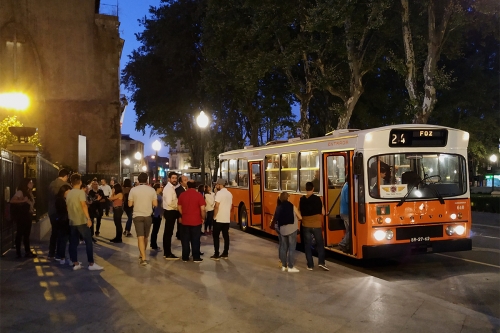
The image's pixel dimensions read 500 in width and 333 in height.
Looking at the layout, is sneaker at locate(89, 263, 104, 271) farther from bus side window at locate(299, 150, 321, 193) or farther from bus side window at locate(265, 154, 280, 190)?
bus side window at locate(265, 154, 280, 190)

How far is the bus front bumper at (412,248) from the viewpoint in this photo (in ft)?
34.9

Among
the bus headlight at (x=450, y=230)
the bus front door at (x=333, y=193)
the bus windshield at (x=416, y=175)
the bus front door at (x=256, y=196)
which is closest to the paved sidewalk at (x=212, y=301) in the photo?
the bus front door at (x=333, y=193)

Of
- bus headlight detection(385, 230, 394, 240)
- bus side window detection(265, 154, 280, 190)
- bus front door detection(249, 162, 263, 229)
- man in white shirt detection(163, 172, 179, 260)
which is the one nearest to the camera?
bus headlight detection(385, 230, 394, 240)

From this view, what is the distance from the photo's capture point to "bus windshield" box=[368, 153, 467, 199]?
35.6 ft

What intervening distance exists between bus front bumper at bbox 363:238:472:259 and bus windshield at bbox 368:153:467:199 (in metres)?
1.02

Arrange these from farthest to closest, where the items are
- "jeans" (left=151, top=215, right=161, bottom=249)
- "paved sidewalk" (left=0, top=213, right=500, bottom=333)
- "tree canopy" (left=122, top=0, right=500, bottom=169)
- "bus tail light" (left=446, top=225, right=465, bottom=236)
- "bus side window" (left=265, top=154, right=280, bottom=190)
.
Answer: "tree canopy" (left=122, top=0, right=500, bottom=169) → "bus side window" (left=265, top=154, right=280, bottom=190) → "jeans" (left=151, top=215, right=161, bottom=249) → "bus tail light" (left=446, top=225, right=465, bottom=236) → "paved sidewalk" (left=0, top=213, right=500, bottom=333)

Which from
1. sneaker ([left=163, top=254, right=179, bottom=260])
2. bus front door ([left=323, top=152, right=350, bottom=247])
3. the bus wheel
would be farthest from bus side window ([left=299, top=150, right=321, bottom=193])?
the bus wheel

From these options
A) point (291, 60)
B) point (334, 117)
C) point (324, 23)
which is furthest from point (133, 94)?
point (324, 23)

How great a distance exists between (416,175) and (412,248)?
1579mm

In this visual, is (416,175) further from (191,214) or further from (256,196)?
(256,196)

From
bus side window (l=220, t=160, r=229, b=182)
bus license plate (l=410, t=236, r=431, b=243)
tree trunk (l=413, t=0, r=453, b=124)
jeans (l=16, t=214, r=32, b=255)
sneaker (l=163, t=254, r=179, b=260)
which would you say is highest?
tree trunk (l=413, t=0, r=453, b=124)

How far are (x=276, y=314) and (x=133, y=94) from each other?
123 ft

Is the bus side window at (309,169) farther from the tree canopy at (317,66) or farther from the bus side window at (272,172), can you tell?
the tree canopy at (317,66)

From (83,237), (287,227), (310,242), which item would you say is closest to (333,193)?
(310,242)
